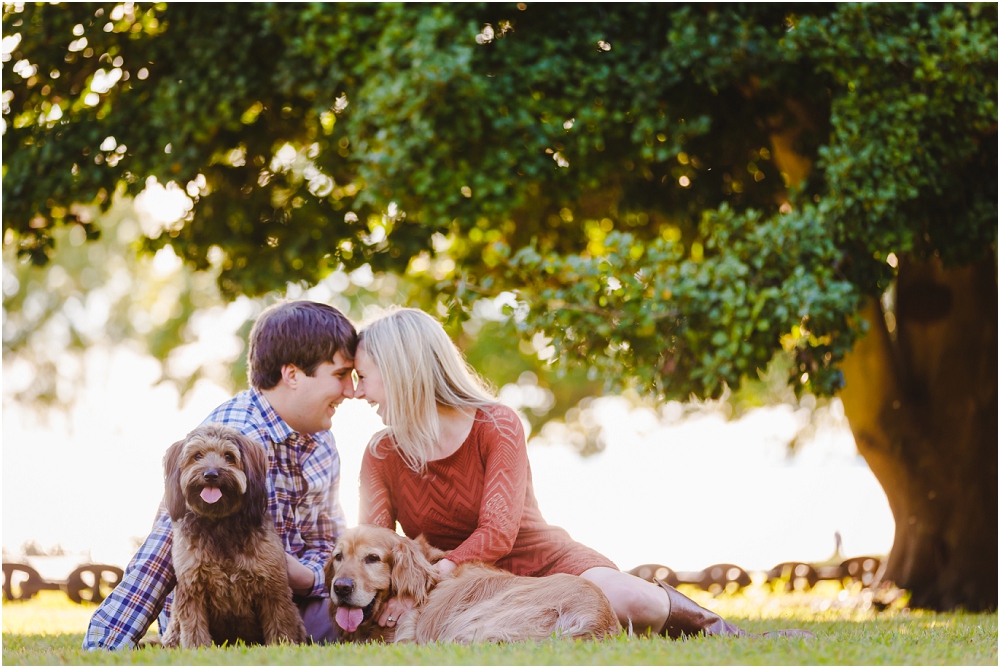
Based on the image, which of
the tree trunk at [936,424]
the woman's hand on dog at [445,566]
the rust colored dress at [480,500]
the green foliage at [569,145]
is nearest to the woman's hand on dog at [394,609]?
the woman's hand on dog at [445,566]

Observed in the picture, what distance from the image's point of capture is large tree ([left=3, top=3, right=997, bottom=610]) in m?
6.69

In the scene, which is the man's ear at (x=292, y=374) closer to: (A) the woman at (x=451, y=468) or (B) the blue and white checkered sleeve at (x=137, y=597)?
(A) the woman at (x=451, y=468)

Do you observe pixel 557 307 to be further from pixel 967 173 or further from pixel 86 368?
pixel 86 368

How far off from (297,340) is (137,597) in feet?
4.47

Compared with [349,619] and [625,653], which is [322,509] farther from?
[625,653]

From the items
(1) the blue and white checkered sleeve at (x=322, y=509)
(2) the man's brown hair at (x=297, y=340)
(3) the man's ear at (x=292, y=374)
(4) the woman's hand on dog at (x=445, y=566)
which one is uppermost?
(2) the man's brown hair at (x=297, y=340)

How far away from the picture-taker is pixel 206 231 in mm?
8633

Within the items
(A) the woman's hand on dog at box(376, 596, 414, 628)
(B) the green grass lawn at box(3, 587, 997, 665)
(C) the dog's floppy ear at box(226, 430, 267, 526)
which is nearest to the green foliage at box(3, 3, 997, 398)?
(B) the green grass lawn at box(3, 587, 997, 665)

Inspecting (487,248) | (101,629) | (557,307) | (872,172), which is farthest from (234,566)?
(487,248)

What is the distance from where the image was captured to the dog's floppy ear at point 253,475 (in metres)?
4.10

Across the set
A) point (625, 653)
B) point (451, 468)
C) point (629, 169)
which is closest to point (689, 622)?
point (625, 653)

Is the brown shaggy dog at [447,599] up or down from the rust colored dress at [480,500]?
down

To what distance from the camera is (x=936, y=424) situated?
29.0ft

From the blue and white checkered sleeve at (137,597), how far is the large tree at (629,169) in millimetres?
3374
